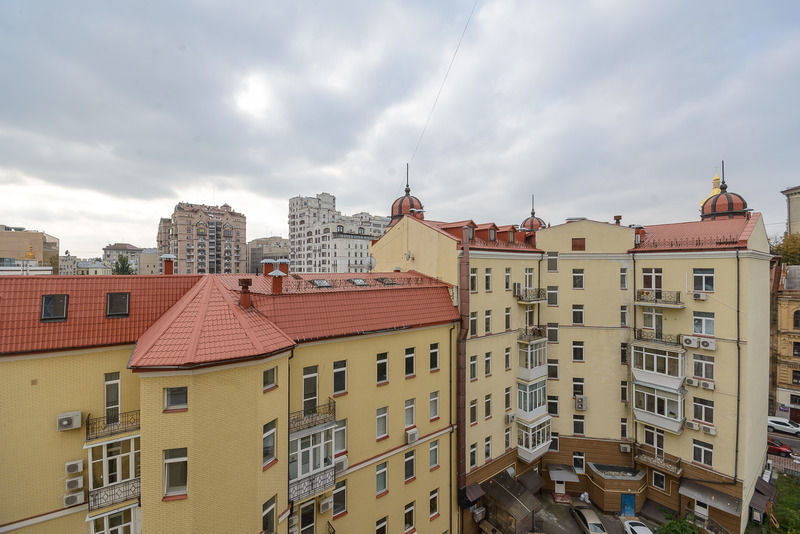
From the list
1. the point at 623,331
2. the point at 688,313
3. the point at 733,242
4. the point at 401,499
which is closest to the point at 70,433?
the point at 401,499

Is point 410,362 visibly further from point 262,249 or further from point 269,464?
point 262,249

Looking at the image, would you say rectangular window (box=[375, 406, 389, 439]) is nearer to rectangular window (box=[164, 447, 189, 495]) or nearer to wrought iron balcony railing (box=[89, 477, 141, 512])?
rectangular window (box=[164, 447, 189, 495])

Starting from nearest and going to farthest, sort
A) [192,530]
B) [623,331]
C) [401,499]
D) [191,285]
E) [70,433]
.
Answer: [192,530] → [70,433] → [191,285] → [401,499] → [623,331]

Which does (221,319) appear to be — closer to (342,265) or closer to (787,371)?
(787,371)

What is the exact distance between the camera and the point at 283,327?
428 inches

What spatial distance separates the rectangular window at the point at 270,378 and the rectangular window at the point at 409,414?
6.37m

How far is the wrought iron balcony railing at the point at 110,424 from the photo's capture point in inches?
358

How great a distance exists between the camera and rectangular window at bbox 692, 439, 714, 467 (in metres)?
16.8

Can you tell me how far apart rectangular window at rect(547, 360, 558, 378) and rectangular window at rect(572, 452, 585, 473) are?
185 inches

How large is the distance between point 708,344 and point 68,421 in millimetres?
25537

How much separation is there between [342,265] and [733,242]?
220 ft

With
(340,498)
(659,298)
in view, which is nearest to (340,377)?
(340,498)

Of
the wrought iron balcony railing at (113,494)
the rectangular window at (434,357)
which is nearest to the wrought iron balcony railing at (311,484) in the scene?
the wrought iron balcony railing at (113,494)

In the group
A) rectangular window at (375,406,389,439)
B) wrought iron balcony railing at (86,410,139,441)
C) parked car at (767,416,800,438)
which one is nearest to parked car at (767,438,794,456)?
parked car at (767,416,800,438)
